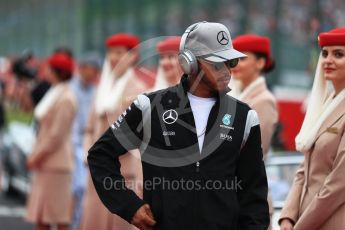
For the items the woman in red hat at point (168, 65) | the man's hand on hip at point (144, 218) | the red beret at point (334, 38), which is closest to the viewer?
the man's hand on hip at point (144, 218)

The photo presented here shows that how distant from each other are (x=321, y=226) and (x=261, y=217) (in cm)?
88

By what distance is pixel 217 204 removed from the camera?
17.5 feet

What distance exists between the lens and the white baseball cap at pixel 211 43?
5422 mm

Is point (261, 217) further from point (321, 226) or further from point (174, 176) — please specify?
point (321, 226)

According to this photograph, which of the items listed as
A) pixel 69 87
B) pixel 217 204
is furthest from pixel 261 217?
pixel 69 87

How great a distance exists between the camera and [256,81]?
7734 millimetres

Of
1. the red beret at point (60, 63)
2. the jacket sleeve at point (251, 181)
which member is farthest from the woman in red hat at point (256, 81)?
the red beret at point (60, 63)

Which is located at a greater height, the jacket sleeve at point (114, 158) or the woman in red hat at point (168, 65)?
the jacket sleeve at point (114, 158)

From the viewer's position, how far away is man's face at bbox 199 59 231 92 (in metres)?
5.41

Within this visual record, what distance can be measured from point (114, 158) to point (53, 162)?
6.12 m

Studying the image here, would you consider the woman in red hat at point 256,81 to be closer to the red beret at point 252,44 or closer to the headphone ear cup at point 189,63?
the red beret at point 252,44

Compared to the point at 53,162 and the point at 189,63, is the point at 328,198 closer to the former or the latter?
the point at 189,63

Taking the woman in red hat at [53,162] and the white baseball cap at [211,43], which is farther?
the woman in red hat at [53,162]

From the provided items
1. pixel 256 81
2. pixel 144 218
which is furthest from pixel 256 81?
pixel 144 218
